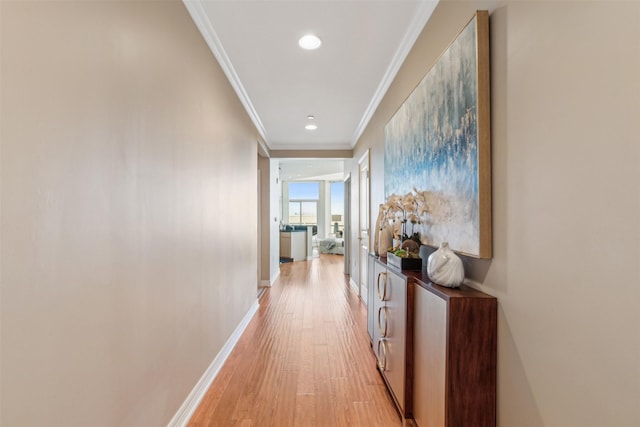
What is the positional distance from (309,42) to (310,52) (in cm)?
15

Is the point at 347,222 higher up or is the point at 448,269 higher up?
the point at 347,222

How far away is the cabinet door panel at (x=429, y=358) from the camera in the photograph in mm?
1245

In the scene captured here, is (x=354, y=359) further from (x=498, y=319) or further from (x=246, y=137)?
(x=246, y=137)

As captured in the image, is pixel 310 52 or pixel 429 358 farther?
pixel 310 52

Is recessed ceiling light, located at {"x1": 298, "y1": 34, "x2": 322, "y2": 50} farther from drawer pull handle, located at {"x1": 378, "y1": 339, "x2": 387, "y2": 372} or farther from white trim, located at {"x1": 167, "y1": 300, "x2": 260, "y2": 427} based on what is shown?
white trim, located at {"x1": 167, "y1": 300, "x2": 260, "y2": 427}

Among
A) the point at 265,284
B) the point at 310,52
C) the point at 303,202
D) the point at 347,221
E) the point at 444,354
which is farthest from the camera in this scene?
the point at 303,202

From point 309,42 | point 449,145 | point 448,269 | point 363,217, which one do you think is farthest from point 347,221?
point 448,269

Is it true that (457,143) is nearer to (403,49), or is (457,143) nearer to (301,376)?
(403,49)

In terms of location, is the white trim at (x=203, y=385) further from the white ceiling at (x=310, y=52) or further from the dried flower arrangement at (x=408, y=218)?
the white ceiling at (x=310, y=52)

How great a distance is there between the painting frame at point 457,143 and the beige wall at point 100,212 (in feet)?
4.70

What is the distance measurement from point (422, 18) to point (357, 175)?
3026mm

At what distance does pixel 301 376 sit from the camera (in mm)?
2240

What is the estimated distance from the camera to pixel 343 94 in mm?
3162

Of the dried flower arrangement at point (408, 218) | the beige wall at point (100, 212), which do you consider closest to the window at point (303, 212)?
the dried flower arrangement at point (408, 218)
